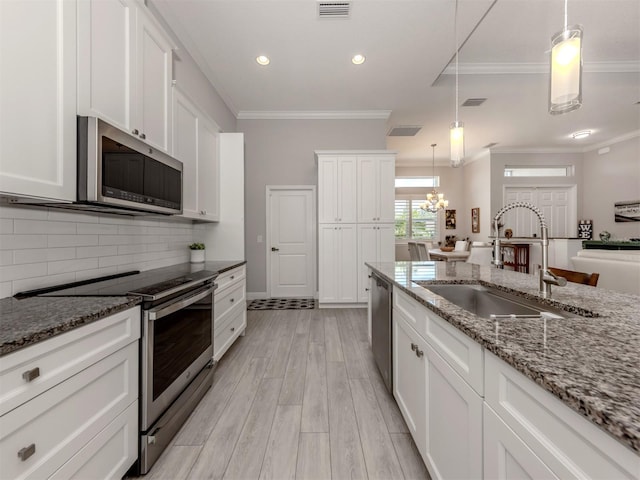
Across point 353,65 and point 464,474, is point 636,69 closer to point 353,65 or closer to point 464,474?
point 353,65

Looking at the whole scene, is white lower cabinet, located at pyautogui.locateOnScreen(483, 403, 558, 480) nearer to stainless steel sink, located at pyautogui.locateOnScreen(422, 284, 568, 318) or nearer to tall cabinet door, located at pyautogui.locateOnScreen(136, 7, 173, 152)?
stainless steel sink, located at pyautogui.locateOnScreen(422, 284, 568, 318)

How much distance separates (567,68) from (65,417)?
8.34ft

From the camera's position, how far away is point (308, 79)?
3.75 metres

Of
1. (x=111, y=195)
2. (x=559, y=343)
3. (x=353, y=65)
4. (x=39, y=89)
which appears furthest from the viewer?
(x=353, y=65)

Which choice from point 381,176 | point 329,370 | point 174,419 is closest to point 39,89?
point 174,419

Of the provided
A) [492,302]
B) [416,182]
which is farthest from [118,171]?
[416,182]

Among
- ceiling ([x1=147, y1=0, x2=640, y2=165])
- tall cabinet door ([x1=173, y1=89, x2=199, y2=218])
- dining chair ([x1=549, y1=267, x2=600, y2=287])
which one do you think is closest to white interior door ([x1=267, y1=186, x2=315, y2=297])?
ceiling ([x1=147, y1=0, x2=640, y2=165])

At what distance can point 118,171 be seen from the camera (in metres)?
1.49

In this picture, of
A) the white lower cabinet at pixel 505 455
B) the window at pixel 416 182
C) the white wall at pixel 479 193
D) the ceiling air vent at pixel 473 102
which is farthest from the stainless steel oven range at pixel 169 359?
the window at pixel 416 182

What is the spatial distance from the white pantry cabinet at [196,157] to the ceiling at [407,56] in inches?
37.3

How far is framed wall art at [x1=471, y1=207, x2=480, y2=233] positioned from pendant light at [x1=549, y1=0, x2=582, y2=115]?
702 cm

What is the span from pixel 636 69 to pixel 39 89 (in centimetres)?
602

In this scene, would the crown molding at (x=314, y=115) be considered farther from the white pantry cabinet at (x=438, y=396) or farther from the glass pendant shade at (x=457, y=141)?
the white pantry cabinet at (x=438, y=396)

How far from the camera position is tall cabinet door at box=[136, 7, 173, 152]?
183 centimetres
